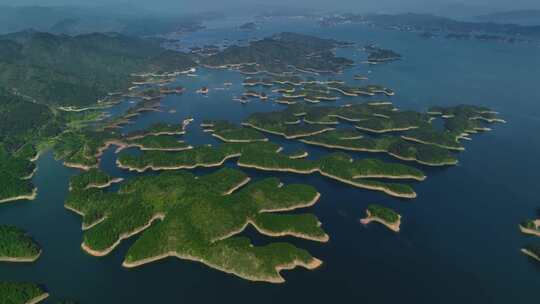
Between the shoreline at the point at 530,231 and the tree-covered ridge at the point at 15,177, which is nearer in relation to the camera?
the shoreline at the point at 530,231

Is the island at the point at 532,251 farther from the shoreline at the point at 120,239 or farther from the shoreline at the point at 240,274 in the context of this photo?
the shoreline at the point at 120,239

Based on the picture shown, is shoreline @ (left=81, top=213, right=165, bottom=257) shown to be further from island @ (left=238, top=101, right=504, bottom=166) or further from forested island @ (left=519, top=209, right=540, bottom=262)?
forested island @ (left=519, top=209, right=540, bottom=262)

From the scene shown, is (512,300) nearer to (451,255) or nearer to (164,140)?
(451,255)

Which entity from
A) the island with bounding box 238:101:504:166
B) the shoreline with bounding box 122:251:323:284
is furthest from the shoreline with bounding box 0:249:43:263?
the island with bounding box 238:101:504:166

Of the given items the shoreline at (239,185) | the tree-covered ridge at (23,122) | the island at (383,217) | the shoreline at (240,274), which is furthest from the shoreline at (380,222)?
the tree-covered ridge at (23,122)

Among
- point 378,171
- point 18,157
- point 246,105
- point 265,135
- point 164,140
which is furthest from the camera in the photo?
point 246,105

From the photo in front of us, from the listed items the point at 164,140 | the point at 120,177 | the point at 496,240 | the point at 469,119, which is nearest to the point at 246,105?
the point at 164,140
